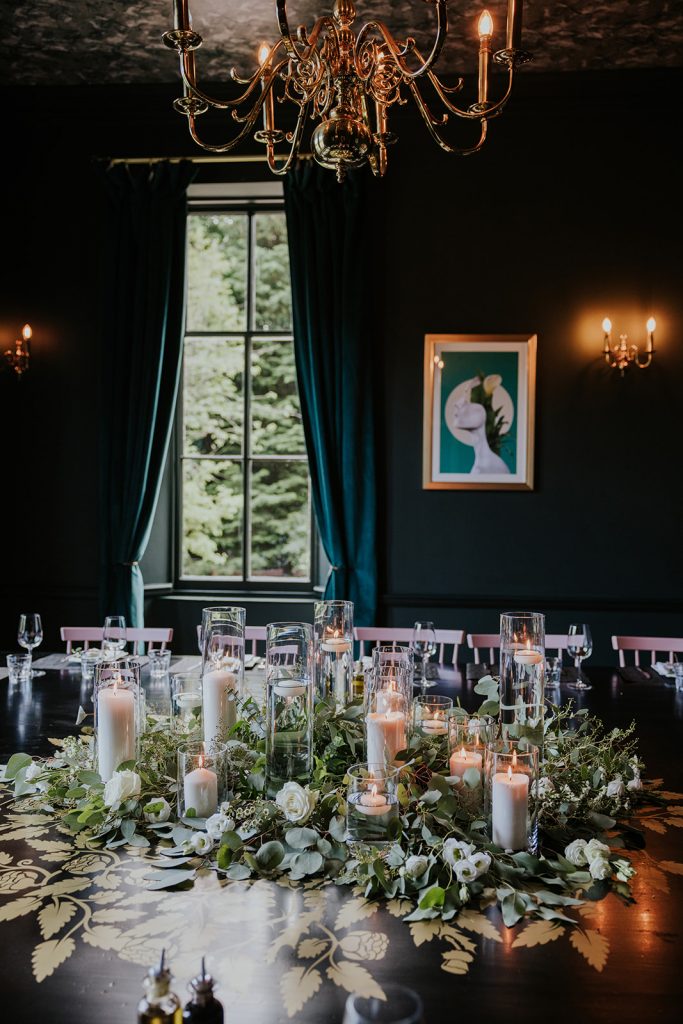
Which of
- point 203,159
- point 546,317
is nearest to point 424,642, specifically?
point 546,317

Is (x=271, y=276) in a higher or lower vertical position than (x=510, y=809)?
higher

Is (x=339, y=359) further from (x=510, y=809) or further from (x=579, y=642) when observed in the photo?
(x=510, y=809)

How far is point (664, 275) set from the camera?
4914 millimetres

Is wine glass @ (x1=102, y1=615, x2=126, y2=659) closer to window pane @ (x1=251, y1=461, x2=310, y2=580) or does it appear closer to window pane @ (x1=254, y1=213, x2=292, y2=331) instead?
window pane @ (x1=251, y1=461, x2=310, y2=580)

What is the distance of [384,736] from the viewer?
1807 mm

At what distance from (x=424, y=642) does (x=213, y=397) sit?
9.66 ft

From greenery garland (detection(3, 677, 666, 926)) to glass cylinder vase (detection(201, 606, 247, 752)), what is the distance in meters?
0.05

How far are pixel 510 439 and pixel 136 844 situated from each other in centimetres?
374

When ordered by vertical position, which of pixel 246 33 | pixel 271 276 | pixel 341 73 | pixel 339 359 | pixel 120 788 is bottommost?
pixel 120 788

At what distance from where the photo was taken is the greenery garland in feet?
4.77

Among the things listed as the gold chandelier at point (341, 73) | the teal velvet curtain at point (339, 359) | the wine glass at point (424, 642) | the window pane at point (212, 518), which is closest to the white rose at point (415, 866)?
the wine glass at point (424, 642)

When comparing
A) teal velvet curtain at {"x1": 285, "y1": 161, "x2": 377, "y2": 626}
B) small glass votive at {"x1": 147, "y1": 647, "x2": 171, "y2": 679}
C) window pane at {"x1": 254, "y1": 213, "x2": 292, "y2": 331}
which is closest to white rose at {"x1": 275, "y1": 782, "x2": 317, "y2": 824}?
small glass votive at {"x1": 147, "y1": 647, "x2": 171, "y2": 679}

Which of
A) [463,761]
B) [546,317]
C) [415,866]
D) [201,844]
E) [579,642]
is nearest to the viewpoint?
[415,866]

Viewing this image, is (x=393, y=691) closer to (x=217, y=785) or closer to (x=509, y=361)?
(x=217, y=785)
